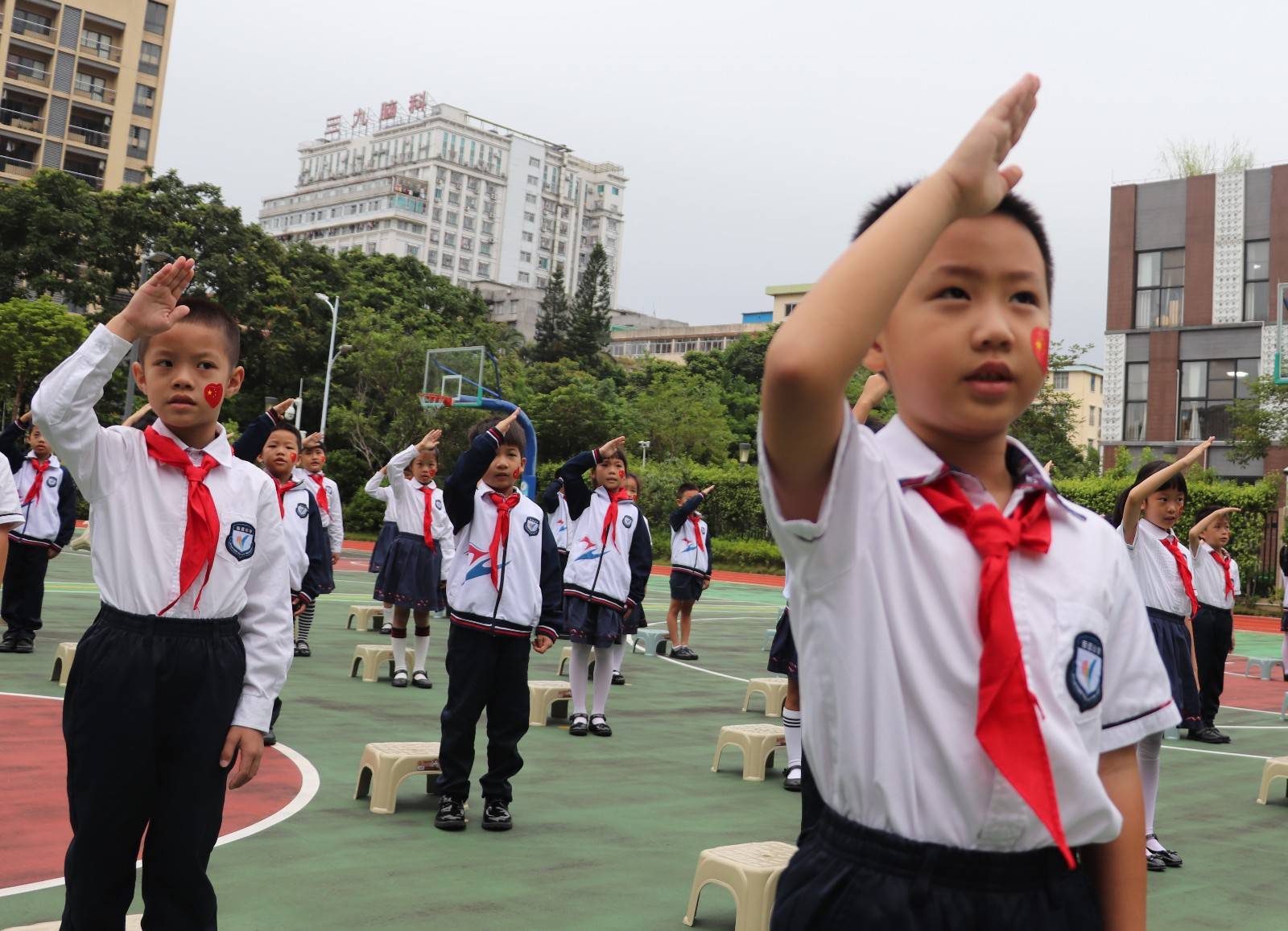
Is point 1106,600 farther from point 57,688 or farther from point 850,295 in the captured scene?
point 57,688

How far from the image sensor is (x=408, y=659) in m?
10.7

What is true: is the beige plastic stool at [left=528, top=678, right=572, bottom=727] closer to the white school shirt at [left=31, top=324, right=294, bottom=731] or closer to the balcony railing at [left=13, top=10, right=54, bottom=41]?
the white school shirt at [left=31, top=324, right=294, bottom=731]

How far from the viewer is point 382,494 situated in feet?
39.4

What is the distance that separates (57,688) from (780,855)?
6.21 m

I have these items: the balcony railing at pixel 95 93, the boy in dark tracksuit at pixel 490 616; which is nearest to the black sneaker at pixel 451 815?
the boy in dark tracksuit at pixel 490 616

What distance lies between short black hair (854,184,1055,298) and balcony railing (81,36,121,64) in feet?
207

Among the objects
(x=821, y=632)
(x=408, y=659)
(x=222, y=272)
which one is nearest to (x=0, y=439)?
(x=408, y=659)

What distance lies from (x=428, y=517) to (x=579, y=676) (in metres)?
3.21

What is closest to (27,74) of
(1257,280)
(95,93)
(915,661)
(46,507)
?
(95,93)

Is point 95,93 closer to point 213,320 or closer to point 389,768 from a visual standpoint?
point 389,768

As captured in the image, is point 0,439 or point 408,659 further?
point 408,659

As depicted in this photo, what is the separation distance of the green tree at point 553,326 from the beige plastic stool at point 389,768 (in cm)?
6162

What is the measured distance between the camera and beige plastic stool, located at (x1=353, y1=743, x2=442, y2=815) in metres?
5.75

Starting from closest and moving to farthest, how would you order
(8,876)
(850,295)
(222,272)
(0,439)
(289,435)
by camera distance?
(850,295) → (8,876) → (289,435) → (0,439) → (222,272)
